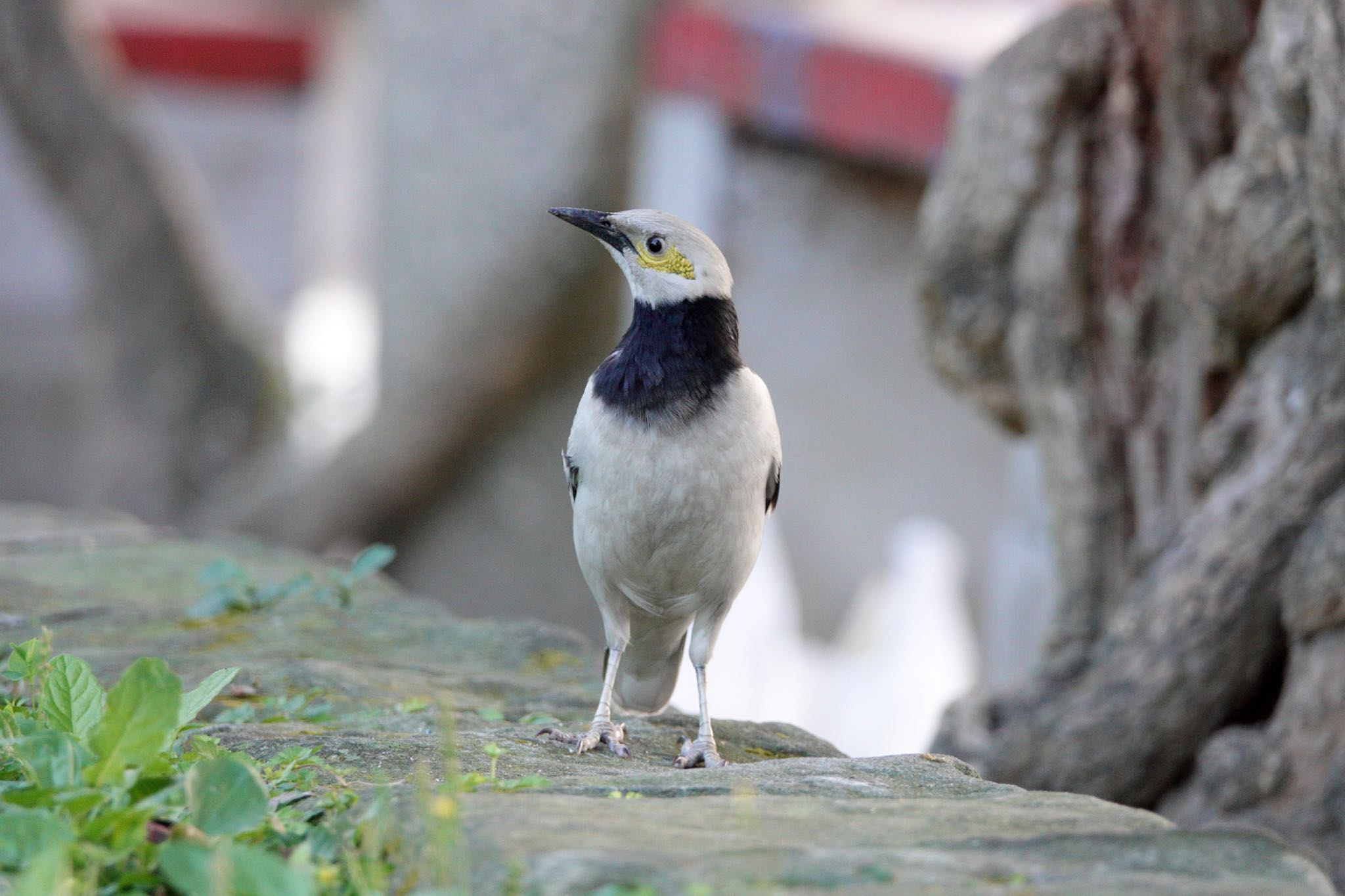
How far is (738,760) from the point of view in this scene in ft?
10.2

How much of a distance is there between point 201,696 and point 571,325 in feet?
21.5

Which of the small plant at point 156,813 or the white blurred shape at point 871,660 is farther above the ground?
the small plant at point 156,813

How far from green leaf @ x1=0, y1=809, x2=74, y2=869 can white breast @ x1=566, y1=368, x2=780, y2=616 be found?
1.39 m

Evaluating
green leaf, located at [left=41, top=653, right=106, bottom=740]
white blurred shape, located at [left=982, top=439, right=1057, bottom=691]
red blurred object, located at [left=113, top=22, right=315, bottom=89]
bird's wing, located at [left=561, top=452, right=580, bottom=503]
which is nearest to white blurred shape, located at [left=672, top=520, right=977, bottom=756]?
white blurred shape, located at [left=982, top=439, right=1057, bottom=691]

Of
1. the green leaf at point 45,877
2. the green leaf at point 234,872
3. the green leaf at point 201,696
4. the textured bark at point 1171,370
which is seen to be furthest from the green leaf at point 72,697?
the textured bark at point 1171,370

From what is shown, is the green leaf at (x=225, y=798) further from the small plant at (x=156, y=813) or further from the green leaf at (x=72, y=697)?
the green leaf at (x=72, y=697)

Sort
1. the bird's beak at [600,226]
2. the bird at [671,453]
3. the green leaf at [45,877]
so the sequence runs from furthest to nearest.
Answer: the bird's beak at [600,226] → the bird at [671,453] → the green leaf at [45,877]

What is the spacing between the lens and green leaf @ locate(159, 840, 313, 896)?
179 cm

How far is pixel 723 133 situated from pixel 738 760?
490 centimetres

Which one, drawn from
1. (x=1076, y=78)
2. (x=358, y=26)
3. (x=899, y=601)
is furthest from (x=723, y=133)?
(x=358, y=26)

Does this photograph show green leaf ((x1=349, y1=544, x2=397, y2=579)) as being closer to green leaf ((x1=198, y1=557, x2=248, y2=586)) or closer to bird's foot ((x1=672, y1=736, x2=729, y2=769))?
green leaf ((x1=198, y1=557, x2=248, y2=586))

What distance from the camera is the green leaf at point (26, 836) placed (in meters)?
1.89

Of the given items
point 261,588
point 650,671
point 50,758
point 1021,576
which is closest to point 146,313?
point 1021,576

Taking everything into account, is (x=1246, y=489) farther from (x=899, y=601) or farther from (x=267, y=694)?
(x=899, y=601)
